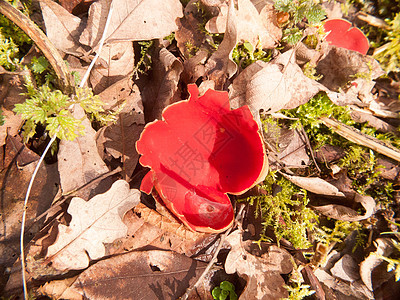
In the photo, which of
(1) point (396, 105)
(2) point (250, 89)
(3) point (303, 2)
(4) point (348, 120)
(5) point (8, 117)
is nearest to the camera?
(5) point (8, 117)

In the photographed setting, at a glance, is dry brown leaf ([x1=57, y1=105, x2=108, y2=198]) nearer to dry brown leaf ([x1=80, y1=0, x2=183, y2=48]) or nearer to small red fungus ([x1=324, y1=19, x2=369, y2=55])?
dry brown leaf ([x1=80, y1=0, x2=183, y2=48])

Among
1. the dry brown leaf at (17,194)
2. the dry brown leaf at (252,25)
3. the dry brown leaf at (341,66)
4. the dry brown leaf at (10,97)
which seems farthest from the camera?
the dry brown leaf at (341,66)

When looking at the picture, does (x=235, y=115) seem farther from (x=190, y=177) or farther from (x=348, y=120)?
(x=348, y=120)

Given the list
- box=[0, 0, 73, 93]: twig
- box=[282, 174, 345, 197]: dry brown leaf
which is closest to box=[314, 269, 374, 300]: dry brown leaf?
box=[282, 174, 345, 197]: dry brown leaf

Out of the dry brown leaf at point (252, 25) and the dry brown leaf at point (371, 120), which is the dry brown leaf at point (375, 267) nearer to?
the dry brown leaf at point (371, 120)

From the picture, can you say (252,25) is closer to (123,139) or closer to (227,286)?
(123,139)

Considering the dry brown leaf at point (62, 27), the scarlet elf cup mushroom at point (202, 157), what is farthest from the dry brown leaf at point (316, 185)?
the dry brown leaf at point (62, 27)

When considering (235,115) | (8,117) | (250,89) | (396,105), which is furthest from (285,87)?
(8,117)
